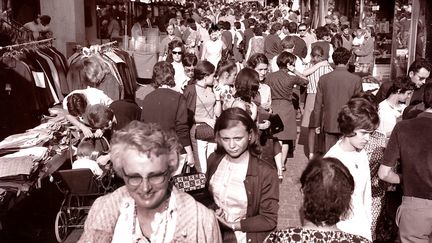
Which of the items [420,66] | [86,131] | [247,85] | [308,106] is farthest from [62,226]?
[308,106]

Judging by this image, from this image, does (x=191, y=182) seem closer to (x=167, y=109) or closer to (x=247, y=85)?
(x=167, y=109)

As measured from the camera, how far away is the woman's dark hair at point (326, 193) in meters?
2.75

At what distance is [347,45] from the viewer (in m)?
13.2

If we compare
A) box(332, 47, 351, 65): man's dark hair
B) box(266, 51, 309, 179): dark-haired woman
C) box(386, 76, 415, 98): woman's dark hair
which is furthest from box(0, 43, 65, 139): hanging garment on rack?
box(386, 76, 415, 98): woman's dark hair

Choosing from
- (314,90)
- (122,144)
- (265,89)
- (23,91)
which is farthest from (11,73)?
(122,144)

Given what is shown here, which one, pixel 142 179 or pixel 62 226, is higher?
pixel 142 179

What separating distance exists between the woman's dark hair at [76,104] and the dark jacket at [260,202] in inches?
143

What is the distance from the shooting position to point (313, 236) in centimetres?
268

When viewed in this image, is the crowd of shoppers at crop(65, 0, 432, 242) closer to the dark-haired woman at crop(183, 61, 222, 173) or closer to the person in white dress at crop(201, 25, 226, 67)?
the dark-haired woman at crop(183, 61, 222, 173)

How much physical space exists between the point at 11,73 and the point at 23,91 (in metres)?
0.34

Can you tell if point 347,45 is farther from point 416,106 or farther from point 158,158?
point 158,158

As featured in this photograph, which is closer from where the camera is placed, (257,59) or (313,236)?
(313,236)

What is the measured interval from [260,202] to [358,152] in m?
1.05

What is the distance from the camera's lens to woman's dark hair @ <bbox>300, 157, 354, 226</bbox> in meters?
2.75
